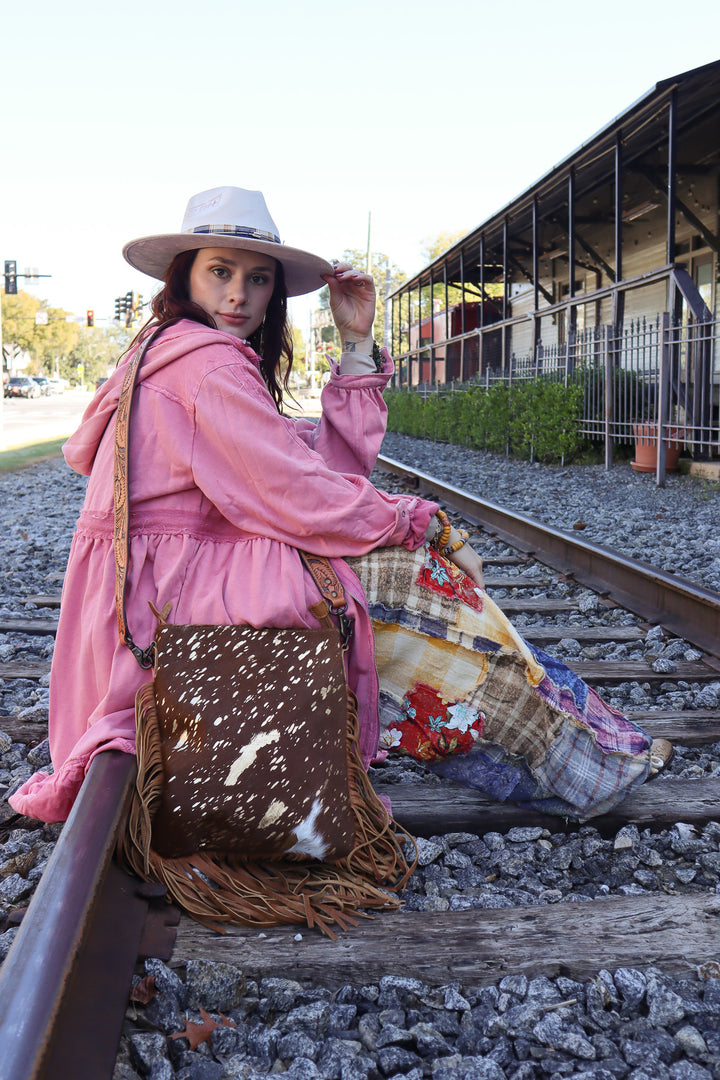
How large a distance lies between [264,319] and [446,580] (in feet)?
2.91

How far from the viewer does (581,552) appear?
16.2 feet

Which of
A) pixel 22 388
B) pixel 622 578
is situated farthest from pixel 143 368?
pixel 22 388

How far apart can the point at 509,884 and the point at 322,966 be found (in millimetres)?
524

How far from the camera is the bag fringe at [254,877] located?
5.30ft

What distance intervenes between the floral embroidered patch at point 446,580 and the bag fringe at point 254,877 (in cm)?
34

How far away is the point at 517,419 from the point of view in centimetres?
1310

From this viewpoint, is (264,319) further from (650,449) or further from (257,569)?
(650,449)

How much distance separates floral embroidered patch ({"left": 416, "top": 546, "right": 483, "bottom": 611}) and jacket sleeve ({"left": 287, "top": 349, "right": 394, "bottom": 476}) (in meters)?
0.51

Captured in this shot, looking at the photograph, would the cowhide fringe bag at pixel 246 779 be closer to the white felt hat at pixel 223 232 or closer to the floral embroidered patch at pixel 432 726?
the floral embroidered patch at pixel 432 726

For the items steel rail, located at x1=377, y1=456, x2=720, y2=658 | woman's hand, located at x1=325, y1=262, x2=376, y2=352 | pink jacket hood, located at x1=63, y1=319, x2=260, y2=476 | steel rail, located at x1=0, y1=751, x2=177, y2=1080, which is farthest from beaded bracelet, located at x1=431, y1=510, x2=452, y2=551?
steel rail, located at x1=377, y1=456, x2=720, y2=658

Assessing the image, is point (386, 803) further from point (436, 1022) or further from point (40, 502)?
point (40, 502)

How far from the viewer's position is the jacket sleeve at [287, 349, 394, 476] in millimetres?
2502

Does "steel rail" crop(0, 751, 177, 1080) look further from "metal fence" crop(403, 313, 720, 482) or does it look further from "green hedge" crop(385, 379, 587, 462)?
"green hedge" crop(385, 379, 587, 462)

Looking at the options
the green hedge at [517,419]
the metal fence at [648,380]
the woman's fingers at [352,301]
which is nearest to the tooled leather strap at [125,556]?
the woman's fingers at [352,301]
